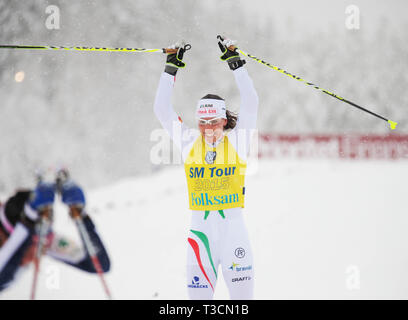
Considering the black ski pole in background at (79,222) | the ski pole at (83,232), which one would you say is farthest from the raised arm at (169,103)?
the ski pole at (83,232)

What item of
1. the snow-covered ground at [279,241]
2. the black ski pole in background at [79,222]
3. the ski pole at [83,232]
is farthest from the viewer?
the snow-covered ground at [279,241]

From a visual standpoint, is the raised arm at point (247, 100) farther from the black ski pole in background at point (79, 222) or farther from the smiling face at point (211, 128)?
the black ski pole in background at point (79, 222)

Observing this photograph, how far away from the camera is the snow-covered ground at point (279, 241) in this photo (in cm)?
430

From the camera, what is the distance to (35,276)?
3957 millimetres

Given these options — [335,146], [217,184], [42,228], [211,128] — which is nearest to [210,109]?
[211,128]

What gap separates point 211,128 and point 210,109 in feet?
0.43

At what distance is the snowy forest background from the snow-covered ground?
1557mm

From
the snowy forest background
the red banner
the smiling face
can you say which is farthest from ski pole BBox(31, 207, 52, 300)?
the red banner

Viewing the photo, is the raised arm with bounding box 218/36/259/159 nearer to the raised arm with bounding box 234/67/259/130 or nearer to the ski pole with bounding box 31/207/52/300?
the raised arm with bounding box 234/67/259/130

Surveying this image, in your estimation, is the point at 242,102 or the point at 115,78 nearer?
the point at 242,102

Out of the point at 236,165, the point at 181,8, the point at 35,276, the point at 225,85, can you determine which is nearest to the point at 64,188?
the point at 35,276

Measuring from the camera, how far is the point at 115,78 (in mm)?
9562

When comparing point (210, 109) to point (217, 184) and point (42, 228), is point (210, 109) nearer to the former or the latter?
point (217, 184)

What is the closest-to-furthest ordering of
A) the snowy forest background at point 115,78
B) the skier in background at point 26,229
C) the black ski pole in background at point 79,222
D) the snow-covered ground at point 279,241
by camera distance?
the skier in background at point 26,229
the black ski pole in background at point 79,222
the snow-covered ground at point 279,241
the snowy forest background at point 115,78
